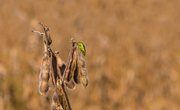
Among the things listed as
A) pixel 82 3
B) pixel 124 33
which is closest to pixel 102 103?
pixel 124 33

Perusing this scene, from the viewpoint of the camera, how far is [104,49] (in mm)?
8516

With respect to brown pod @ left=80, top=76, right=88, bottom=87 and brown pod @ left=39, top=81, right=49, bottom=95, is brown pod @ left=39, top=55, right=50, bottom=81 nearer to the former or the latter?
brown pod @ left=39, top=81, right=49, bottom=95

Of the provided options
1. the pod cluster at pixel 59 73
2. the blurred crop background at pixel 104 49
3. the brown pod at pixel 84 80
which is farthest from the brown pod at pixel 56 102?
the blurred crop background at pixel 104 49

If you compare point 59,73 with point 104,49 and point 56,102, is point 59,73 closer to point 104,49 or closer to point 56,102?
point 56,102

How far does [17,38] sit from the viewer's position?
27.3 ft

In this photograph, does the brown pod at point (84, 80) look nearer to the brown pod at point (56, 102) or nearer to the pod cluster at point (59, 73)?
the pod cluster at point (59, 73)

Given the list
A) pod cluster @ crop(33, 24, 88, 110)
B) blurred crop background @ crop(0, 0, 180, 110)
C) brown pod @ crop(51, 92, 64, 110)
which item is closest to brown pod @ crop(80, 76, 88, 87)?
pod cluster @ crop(33, 24, 88, 110)

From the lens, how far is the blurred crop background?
22.2ft

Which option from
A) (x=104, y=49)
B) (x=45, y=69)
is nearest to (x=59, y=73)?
(x=45, y=69)

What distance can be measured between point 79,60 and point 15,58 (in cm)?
538

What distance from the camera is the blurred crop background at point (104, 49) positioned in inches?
267

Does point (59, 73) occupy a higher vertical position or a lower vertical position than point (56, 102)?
higher

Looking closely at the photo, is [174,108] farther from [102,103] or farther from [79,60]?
[79,60]

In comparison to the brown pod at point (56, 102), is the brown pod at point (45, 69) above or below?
above
